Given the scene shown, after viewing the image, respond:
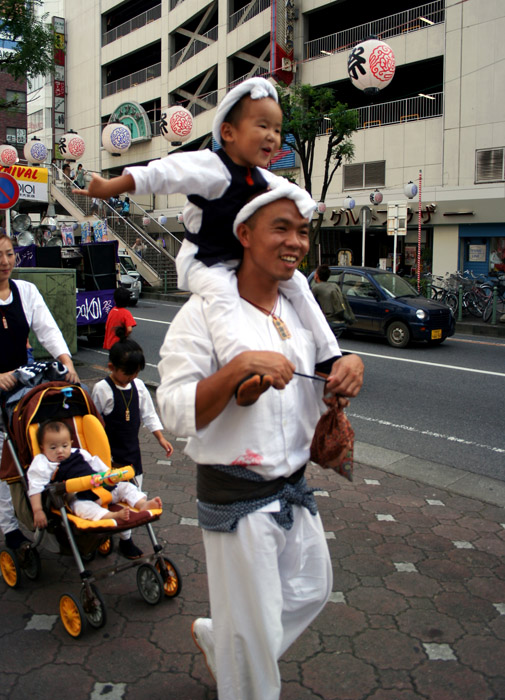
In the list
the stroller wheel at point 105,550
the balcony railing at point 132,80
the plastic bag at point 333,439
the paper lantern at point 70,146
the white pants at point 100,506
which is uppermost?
the balcony railing at point 132,80

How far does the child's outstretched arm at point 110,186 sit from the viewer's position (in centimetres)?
203

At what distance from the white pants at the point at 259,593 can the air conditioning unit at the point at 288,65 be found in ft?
88.1

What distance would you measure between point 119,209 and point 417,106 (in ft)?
48.5

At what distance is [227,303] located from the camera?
2025 mm

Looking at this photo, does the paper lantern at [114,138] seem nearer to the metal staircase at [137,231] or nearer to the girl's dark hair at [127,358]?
the metal staircase at [137,231]

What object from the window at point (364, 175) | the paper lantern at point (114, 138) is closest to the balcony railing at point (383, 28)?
the window at point (364, 175)

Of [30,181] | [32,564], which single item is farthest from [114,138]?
[32,564]

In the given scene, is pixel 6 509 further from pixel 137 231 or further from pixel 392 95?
pixel 137 231

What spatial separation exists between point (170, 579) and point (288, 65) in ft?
86.3

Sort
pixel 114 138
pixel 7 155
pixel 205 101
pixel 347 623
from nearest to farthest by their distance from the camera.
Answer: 1. pixel 347 623
2. pixel 114 138
3. pixel 7 155
4. pixel 205 101

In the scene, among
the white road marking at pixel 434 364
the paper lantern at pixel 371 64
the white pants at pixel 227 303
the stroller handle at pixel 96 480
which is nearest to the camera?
the white pants at pixel 227 303

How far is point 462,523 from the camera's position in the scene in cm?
451

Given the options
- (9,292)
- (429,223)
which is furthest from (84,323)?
(429,223)

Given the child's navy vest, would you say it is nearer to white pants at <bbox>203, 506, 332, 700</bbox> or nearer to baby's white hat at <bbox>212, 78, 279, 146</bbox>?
baby's white hat at <bbox>212, 78, 279, 146</bbox>
